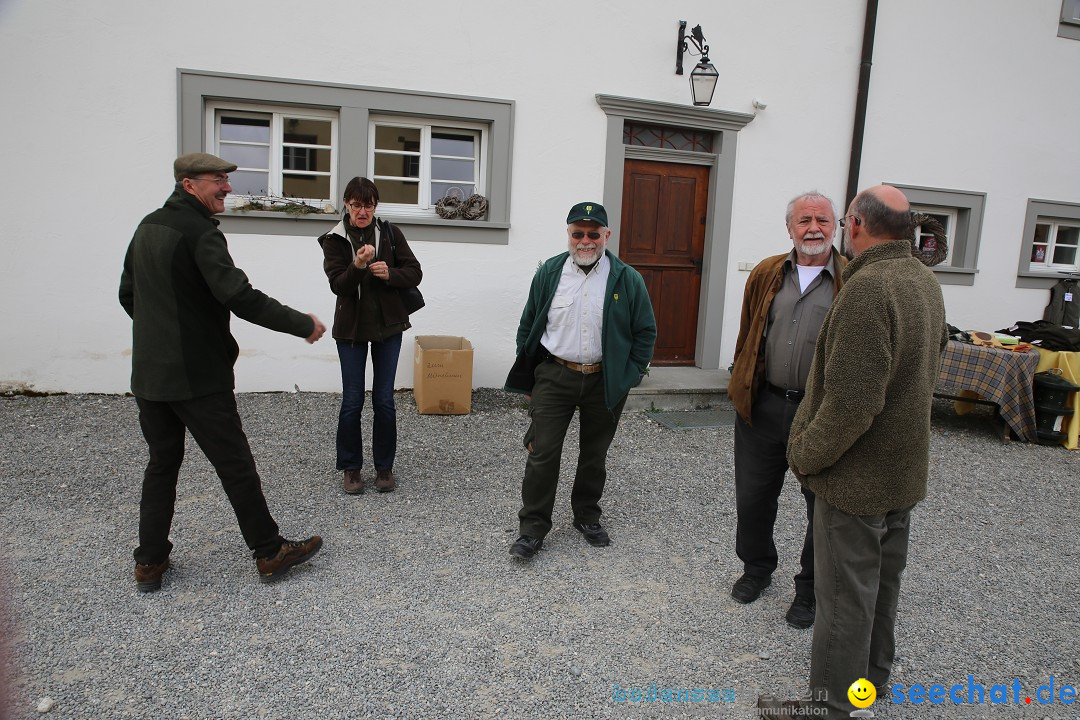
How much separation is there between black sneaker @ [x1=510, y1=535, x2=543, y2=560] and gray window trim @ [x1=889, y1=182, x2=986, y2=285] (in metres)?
6.99

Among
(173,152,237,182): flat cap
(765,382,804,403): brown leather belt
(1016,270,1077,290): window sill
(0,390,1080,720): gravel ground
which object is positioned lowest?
(0,390,1080,720): gravel ground

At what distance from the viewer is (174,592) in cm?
329

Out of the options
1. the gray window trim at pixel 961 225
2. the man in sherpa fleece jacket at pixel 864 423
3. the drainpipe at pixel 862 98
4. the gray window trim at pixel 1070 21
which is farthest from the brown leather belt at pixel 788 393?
the gray window trim at pixel 1070 21

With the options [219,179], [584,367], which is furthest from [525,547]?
[219,179]

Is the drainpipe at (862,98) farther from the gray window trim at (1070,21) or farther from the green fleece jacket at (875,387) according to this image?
the green fleece jacket at (875,387)

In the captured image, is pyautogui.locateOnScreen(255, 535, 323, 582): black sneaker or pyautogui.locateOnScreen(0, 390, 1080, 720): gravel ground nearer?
pyautogui.locateOnScreen(0, 390, 1080, 720): gravel ground

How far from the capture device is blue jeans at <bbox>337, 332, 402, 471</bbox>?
175 inches

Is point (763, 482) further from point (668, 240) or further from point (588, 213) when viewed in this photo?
point (668, 240)

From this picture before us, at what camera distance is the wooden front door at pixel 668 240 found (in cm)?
769

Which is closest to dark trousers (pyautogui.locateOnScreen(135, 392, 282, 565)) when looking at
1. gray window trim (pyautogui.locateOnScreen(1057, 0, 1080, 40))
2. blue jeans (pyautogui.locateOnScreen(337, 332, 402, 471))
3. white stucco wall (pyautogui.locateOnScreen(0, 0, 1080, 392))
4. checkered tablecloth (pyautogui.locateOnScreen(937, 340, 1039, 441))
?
blue jeans (pyautogui.locateOnScreen(337, 332, 402, 471))

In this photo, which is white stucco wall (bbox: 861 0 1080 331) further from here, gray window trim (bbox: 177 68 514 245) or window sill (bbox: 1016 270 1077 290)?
gray window trim (bbox: 177 68 514 245)

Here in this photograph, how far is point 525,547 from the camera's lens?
373 cm

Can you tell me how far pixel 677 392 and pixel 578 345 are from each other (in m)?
3.59

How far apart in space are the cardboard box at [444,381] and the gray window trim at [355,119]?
4.10ft
